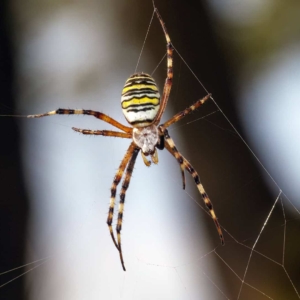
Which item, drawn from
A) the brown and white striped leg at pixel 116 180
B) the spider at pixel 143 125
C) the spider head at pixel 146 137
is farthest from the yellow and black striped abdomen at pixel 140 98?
the brown and white striped leg at pixel 116 180

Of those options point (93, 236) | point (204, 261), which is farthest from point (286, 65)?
point (93, 236)

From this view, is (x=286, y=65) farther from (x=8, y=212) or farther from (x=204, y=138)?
(x=8, y=212)

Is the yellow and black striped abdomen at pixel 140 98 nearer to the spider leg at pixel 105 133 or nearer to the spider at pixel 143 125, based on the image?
the spider at pixel 143 125

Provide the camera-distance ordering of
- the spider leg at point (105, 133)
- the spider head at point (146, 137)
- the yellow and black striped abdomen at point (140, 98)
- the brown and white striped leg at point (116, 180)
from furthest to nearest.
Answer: the brown and white striped leg at point (116, 180), the spider head at point (146, 137), the spider leg at point (105, 133), the yellow and black striped abdomen at point (140, 98)

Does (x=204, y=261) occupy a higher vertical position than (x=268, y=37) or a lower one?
lower

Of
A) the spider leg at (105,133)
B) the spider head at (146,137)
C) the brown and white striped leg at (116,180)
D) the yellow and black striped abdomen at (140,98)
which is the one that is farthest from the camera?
the brown and white striped leg at (116,180)
